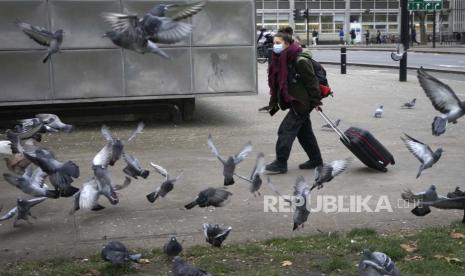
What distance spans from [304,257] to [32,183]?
7.49 feet

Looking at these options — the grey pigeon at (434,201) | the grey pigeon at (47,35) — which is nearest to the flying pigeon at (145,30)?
the grey pigeon at (47,35)

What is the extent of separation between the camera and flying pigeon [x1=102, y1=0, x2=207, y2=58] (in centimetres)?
315

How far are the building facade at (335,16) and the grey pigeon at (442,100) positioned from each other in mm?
70936

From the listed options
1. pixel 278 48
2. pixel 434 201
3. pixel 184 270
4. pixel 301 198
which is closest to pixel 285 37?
pixel 278 48

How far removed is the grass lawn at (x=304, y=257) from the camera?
453 centimetres

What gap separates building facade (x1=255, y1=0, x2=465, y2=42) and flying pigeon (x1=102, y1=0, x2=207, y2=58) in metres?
72.2

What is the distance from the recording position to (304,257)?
482 centimetres

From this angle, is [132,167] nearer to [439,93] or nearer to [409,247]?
[409,247]

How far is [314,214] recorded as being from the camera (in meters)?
5.96

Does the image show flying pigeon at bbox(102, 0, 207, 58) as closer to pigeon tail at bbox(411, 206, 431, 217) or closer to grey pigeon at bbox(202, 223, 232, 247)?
grey pigeon at bbox(202, 223, 232, 247)

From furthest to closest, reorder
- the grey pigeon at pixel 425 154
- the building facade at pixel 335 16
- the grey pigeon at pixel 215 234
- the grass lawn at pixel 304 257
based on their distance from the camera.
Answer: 1. the building facade at pixel 335 16
2. the grey pigeon at pixel 425 154
3. the grey pigeon at pixel 215 234
4. the grass lawn at pixel 304 257

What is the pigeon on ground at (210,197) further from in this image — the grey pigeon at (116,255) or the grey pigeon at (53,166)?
the grey pigeon at (53,166)

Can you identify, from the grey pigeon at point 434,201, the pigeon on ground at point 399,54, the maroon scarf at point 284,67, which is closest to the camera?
the grey pigeon at point 434,201

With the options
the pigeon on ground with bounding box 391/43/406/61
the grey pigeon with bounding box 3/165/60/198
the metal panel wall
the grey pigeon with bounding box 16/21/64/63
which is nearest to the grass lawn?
the grey pigeon with bounding box 3/165/60/198
